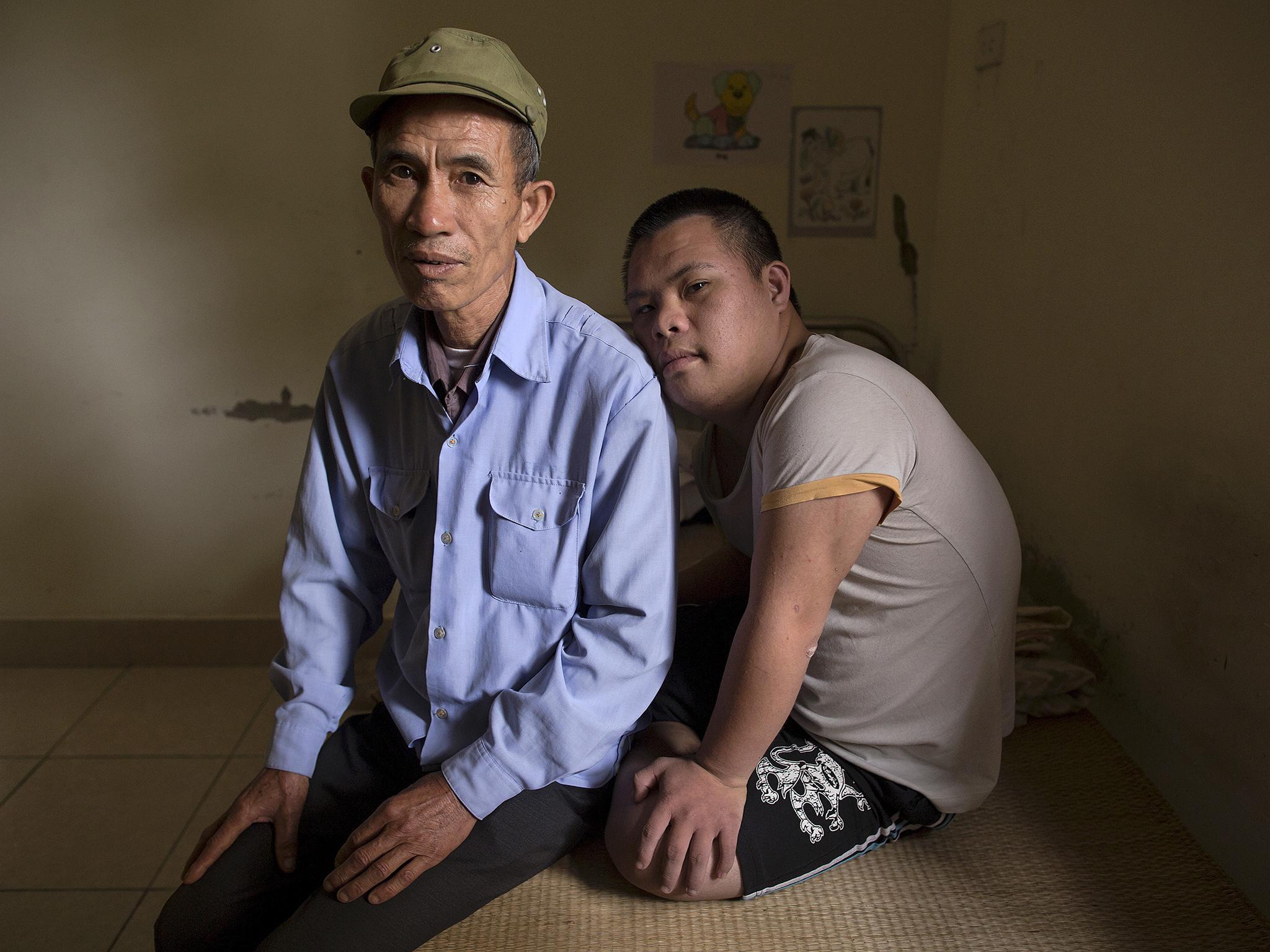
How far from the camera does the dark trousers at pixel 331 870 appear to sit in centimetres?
107

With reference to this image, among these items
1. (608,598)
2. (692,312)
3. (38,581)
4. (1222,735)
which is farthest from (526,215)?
(38,581)

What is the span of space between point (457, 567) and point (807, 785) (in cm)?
56

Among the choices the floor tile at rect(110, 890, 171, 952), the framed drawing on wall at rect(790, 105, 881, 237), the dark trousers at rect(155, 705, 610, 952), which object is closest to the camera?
the dark trousers at rect(155, 705, 610, 952)

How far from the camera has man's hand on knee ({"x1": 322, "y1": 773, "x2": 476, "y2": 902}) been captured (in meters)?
1.07

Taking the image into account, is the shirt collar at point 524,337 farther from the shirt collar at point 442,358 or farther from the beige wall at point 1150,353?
the beige wall at point 1150,353

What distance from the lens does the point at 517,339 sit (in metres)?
1.21

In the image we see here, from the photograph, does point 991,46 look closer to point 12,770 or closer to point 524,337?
point 524,337

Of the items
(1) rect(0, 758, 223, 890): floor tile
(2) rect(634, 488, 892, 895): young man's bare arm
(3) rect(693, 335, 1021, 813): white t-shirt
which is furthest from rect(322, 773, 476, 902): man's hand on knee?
(1) rect(0, 758, 223, 890): floor tile

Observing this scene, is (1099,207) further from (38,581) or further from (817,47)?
(38,581)

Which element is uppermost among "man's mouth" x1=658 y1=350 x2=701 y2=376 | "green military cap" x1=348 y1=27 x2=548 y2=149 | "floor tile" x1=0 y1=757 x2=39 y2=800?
"green military cap" x1=348 y1=27 x2=548 y2=149

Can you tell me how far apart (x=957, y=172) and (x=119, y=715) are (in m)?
2.84

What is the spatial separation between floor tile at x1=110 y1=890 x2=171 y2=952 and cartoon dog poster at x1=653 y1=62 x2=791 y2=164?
2.21m

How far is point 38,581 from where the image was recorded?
282cm

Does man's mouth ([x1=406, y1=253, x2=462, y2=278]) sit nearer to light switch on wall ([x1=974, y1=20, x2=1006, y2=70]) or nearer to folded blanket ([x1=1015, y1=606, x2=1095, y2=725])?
folded blanket ([x1=1015, y1=606, x2=1095, y2=725])
